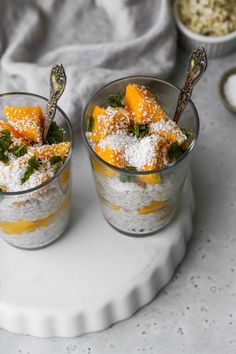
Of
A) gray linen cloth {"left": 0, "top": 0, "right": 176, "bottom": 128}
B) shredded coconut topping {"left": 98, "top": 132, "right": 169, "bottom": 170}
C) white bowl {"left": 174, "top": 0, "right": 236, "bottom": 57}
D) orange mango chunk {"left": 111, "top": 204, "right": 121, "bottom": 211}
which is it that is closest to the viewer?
shredded coconut topping {"left": 98, "top": 132, "right": 169, "bottom": 170}

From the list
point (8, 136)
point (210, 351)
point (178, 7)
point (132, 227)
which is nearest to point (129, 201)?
point (132, 227)

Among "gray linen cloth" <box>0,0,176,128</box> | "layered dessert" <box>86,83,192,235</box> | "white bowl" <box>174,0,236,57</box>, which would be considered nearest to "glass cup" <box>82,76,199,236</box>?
"layered dessert" <box>86,83,192,235</box>

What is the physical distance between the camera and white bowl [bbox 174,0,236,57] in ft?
5.32

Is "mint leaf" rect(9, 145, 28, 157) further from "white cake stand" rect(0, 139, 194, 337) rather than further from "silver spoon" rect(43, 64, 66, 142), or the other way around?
"white cake stand" rect(0, 139, 194, 337)

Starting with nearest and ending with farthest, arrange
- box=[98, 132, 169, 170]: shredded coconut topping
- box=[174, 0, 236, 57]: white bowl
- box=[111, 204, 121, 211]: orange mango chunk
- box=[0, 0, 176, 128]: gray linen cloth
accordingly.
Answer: box=[98, 132, 169, 170]: shredded coconut topping
box=[111, 204, 121, 211]: orange mango chunk
box=[0, 0, 176, 128]: gray linen cloth
box=[174, 0, 236, 57]: white bowl

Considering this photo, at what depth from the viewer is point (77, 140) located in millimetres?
1463

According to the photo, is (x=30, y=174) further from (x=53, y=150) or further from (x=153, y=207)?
(x=153, y=207)

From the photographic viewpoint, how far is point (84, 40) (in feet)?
5.32

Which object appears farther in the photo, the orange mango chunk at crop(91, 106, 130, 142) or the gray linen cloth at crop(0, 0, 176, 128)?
the gray linen cloth at crop(0, 0, 176, 128)

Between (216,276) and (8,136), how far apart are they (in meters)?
0.55

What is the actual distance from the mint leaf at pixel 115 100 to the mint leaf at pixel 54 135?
0.37 ft

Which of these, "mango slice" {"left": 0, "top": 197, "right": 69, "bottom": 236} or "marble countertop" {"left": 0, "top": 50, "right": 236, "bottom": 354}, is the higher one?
"mango slice" {"left": 0, "top": 197, "right": 69, "bottom": 236}

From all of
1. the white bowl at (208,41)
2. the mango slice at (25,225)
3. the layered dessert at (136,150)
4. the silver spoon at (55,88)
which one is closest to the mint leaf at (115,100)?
the layered dessert at (136,150)

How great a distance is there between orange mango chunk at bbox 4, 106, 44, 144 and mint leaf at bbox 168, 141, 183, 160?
248 mm
